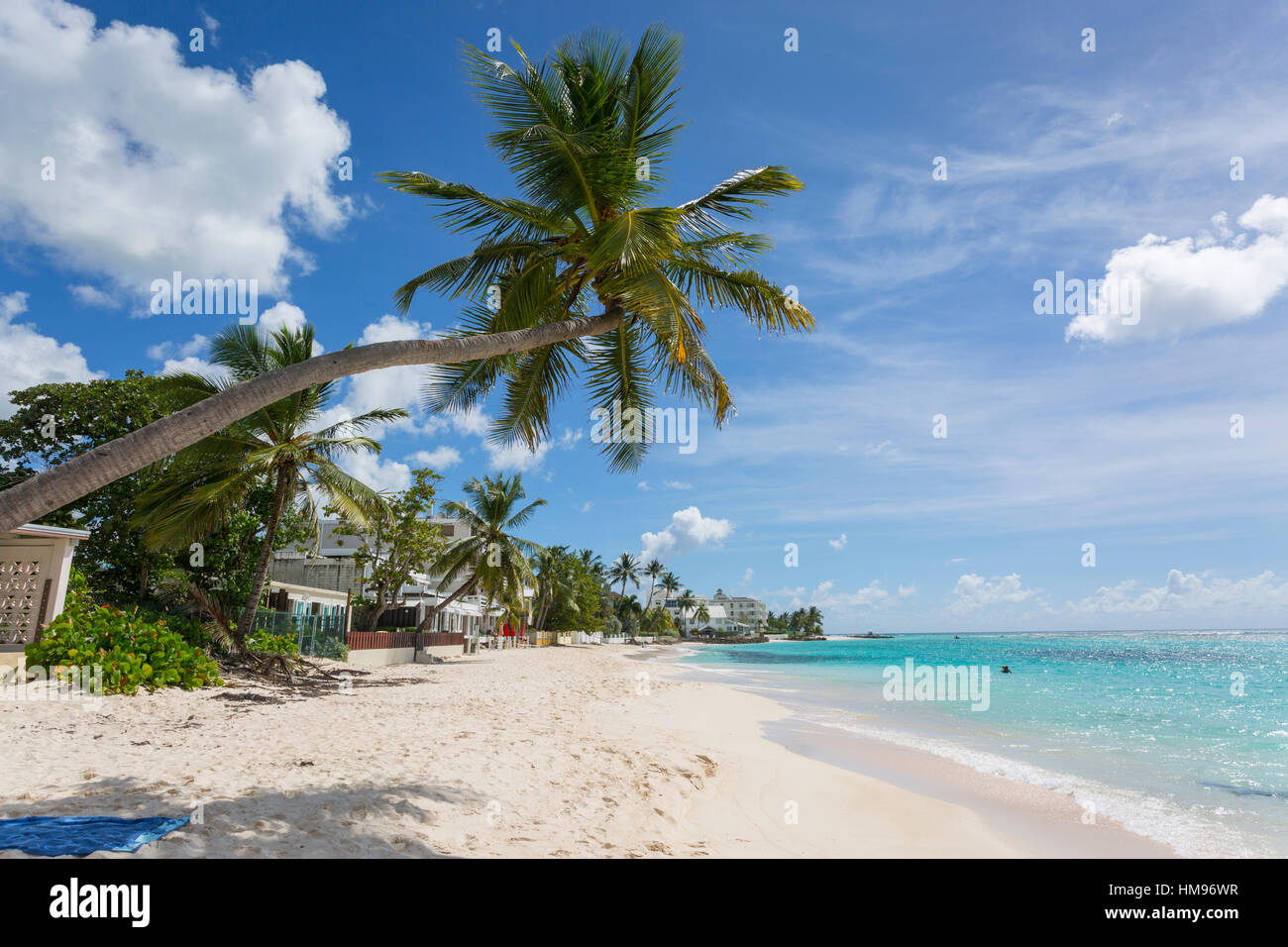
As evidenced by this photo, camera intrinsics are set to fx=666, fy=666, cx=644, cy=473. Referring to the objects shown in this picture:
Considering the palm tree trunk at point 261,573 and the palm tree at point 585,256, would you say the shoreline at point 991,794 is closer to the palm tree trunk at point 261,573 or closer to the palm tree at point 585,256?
the palm tree at point 585,256

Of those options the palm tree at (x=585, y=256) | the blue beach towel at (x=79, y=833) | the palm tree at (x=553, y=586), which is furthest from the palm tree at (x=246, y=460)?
the palm tree at (x=553, y=586)

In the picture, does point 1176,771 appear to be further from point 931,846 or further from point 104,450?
point 104,450

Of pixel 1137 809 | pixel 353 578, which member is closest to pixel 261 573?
pixel 1137 809

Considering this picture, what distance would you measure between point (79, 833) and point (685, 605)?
119666 mm

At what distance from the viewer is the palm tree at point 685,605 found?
396ft

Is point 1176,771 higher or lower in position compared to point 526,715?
lower

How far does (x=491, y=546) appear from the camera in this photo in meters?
28.7

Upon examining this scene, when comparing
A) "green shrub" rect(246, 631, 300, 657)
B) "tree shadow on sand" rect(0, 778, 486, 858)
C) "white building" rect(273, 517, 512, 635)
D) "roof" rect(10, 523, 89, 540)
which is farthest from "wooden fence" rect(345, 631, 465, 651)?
"tree shadow on sand" rect(0, 778, 486, 858)

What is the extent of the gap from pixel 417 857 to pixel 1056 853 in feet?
20.9

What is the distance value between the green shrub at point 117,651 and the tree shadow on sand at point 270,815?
5887 mm

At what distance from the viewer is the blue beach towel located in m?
3.75

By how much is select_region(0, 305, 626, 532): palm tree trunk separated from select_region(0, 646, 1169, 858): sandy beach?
196cm
